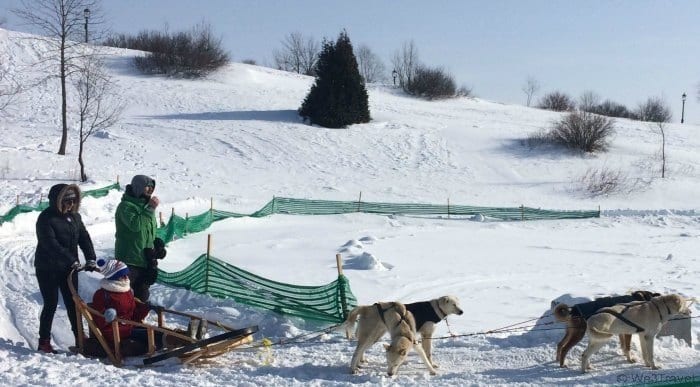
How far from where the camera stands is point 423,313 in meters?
6.70

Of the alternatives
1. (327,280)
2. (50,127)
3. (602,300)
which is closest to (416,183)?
(50,127)

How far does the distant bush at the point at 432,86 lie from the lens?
51969 mm

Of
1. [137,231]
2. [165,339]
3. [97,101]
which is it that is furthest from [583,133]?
[165,339]

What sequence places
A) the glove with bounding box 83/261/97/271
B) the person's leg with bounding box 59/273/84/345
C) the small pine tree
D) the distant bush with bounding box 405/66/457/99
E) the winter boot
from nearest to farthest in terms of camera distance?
the glove with bounding box 83/261/97/271 < the winter boot < the person's leg with bounding box 59/273/84/345 < the small pine tree < the distant bush with bounding box 405/66/457/99

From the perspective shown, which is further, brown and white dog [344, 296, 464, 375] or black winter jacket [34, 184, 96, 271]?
black winter jacket [34, 184, 96, 271]

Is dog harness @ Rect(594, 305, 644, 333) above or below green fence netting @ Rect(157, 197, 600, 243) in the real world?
above

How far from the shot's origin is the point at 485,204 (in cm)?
2833

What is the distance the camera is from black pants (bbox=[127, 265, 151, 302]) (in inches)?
302

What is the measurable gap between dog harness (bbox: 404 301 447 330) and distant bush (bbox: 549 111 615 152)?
32088 millimetres

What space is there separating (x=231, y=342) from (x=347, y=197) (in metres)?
22.2

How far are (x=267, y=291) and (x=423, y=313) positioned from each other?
268 centimetres

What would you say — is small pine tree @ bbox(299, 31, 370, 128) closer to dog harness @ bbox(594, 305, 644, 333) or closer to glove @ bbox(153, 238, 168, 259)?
glove @ bbox(153, 238, 168, 259)

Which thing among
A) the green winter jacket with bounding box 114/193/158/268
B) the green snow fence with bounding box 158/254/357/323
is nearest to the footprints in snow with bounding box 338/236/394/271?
the green snow fence with bounding box 158/254/357/323

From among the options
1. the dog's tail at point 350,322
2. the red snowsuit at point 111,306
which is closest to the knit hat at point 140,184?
the red snowsuit at point 111,306
